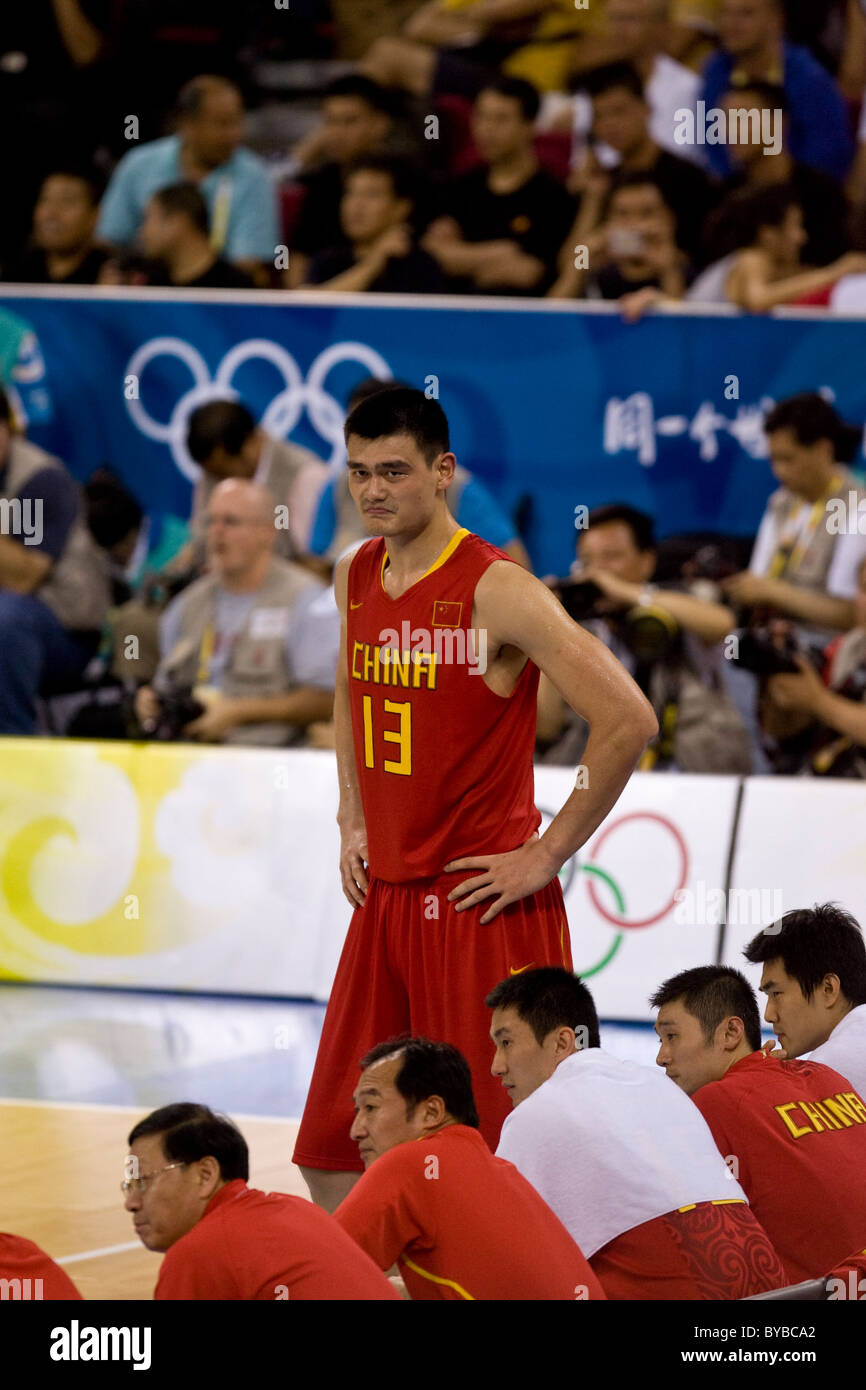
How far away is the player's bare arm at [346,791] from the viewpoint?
471cm

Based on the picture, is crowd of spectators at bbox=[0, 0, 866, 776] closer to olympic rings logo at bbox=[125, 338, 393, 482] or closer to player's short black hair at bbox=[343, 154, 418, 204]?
player's short black hair at bbox=[343, 154, 418, 204]

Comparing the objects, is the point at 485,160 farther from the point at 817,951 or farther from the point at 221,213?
the point at 817,951

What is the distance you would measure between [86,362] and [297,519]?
1665mm

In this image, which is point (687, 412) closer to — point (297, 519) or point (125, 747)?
point (297, 519)

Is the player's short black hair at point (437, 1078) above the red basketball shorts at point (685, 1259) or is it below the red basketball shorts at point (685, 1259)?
above

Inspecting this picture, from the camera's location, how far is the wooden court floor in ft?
17.9

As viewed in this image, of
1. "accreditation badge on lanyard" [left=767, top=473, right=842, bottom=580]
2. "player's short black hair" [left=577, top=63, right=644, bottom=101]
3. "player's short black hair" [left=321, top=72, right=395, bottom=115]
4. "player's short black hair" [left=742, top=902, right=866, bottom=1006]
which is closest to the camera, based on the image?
"player's short black hair" [left=742, top=902, right=866, bottom=1006]

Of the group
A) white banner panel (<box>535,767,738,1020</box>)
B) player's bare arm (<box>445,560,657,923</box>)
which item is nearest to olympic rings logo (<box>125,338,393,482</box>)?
white banner panel (<box>535,767,738,1020</box>)

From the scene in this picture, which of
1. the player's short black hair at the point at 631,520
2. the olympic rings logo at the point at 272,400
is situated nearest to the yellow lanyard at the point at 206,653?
the olympic rings logo at the point at 272,400

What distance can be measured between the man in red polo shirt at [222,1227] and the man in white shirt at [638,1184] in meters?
0.59

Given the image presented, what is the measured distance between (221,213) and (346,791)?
7038mm

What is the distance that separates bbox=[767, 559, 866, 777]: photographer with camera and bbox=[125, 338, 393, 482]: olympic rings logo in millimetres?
2883

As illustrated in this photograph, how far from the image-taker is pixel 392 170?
10.6 metres

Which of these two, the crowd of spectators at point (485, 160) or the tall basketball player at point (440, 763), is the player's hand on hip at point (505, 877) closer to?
the tall basketball player at point (440, 763)
